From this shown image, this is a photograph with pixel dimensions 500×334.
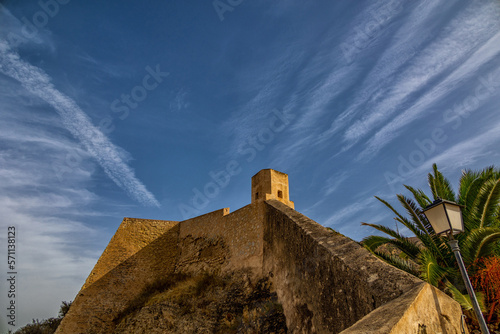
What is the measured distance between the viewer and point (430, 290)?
3.46m

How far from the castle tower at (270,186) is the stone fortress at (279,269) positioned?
1.2 inches

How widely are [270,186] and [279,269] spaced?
2.76 m

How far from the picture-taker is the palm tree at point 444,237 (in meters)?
6.19

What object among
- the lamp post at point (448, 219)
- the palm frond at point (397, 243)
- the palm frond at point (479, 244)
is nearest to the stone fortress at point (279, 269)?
the lamp post at point (448, 219)

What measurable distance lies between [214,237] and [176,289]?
209cm

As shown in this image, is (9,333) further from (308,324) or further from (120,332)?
(308,324)

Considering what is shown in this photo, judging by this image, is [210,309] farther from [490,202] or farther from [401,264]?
[490,202]

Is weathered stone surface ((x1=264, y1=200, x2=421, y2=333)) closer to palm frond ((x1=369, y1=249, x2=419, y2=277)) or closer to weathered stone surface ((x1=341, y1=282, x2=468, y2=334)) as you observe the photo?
weathered stone surface ((x1=341, y1=282, x2=468, y2=334))

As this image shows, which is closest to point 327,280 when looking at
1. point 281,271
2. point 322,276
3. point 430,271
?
point 322,276

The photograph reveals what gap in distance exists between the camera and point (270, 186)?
391 inches

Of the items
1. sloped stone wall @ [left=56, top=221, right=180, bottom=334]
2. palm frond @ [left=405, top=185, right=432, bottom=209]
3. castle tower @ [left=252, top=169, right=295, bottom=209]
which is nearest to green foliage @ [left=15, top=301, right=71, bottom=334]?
sloped stone wall @ [left=56, top=221, right=180, bottom=334]

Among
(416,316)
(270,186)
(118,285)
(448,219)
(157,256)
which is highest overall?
(270,186)

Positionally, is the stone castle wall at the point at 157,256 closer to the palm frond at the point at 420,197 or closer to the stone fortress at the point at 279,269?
the stone fortress at the point at 279,269

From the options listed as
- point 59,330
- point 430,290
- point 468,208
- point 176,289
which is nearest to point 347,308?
point 430,290
